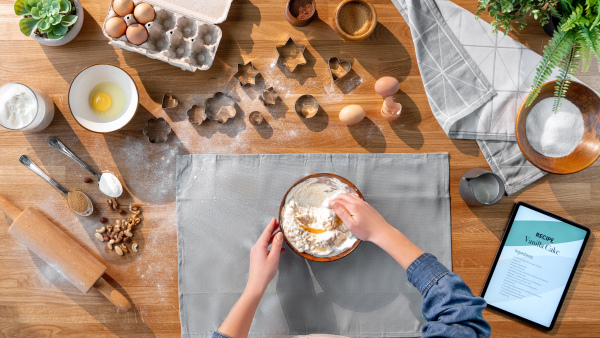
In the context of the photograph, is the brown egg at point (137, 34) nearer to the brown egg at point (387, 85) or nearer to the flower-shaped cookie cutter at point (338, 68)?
the flower-shaped cookie cutter at point (338, 68)

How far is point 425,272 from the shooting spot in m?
0.94

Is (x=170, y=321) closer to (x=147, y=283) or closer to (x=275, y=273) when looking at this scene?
(x=147, y=283)

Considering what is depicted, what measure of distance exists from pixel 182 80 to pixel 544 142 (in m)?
1.09

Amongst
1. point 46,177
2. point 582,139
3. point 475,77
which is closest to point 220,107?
point 46,177

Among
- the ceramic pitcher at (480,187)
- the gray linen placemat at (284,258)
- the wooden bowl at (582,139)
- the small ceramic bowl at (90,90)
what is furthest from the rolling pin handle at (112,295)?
the wooden bowl at (582,139)

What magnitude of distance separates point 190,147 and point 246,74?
283mm

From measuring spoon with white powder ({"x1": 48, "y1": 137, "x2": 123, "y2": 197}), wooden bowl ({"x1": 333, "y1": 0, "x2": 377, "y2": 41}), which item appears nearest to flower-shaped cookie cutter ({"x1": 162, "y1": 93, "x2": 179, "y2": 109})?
measuring spoon with white powder ({"x1": 48, "y1": 137, "x2": 123, "y2": 197})

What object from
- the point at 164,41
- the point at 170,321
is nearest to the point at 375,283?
the point at 170,321

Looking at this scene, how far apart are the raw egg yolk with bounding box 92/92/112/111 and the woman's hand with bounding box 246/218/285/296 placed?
0.60 m

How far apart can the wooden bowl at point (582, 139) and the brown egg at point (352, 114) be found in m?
0.44

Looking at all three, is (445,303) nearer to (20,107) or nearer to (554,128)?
(554,128)

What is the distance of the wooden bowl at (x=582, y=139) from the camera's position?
102cm

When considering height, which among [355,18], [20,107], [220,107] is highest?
[355,18]

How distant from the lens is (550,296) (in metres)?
1.10
